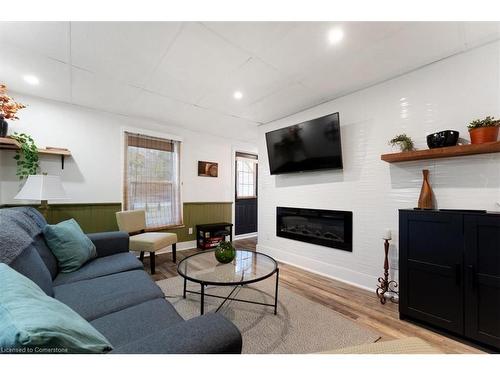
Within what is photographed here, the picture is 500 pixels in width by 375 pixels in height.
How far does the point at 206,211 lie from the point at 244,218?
114 cm

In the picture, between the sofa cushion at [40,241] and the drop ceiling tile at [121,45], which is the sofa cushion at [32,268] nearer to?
the sofa cushion at [40,241]

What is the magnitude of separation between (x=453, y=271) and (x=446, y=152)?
0.95m

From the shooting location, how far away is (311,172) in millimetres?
3129

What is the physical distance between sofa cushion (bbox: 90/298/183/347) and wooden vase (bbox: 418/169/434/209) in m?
2.18

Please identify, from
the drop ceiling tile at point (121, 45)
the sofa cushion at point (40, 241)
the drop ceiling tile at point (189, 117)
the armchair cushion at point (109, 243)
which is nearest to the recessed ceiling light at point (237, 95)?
the drop ceiling tile at point (189, 117)

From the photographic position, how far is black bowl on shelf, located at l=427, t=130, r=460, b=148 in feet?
5.86

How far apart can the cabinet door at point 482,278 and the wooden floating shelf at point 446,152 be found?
545 millimetres

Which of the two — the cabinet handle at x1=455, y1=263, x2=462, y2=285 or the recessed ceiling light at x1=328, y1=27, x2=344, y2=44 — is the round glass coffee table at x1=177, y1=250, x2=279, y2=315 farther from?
the recessed ceiling light at x1=328, y1=27, x2=344, y2=44

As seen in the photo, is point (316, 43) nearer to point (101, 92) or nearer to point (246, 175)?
point (101, 92)

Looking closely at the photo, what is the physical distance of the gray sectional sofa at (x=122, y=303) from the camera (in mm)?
714

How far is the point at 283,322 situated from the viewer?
178cm

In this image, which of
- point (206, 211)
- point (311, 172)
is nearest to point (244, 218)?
point (206, 211)

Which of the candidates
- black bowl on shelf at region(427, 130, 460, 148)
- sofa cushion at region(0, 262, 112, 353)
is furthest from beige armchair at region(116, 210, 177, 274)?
black bowl on shelf at region(427, 130, 460, 148)

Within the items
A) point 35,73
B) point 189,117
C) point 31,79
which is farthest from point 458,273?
point 31,79
